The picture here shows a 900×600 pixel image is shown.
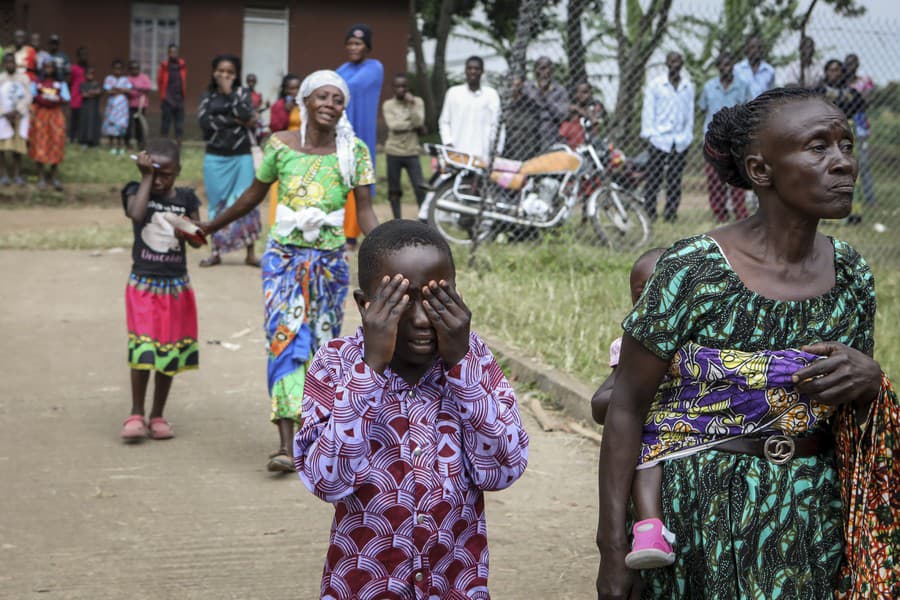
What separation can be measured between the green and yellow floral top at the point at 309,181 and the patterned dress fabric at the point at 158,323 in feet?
2.58

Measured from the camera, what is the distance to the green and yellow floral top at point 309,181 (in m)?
5.49

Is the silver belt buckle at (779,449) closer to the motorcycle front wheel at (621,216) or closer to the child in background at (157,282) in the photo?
the child in background at (157,282)

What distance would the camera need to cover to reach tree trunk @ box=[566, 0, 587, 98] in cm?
1012

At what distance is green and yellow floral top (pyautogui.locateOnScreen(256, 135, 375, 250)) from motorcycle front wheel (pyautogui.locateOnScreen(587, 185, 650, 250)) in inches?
249

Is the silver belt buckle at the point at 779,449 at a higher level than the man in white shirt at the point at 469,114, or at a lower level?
lower

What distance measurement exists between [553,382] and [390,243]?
13.5 feet

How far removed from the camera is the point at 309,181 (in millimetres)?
5496

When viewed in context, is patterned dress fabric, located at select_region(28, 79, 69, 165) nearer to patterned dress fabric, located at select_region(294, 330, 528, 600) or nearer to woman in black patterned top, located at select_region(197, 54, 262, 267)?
woman in black patterned top, located at select_region(197, 54, 262, 267)

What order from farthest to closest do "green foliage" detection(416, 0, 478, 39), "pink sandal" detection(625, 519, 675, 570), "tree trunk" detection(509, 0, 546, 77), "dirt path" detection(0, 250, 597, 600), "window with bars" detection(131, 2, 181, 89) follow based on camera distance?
"green foliage" detection(416, 0, 478, 39), "window with bars" detection(131, 2, 181, 89), "tree trunk" detection(509, 0, 546, 77), "dirt path" detection(0, 250, 597, 600), "pink sandal" detection(625, 519, 675, 570)

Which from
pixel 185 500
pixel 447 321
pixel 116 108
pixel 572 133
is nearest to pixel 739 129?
pixel 447 321

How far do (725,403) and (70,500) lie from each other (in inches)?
138

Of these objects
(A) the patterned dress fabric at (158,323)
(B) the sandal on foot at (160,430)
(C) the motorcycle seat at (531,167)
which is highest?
(C) the motorcycle seat at (531,167)

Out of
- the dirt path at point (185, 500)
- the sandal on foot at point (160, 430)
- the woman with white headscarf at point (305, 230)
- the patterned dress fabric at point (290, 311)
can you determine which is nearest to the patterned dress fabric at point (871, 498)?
the dirt path at point (185, 500)

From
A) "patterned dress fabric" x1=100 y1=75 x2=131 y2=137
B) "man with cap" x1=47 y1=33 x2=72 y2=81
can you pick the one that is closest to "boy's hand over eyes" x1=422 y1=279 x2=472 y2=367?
"man with cap" x1=47 y1=33 x2=72 y2=81
